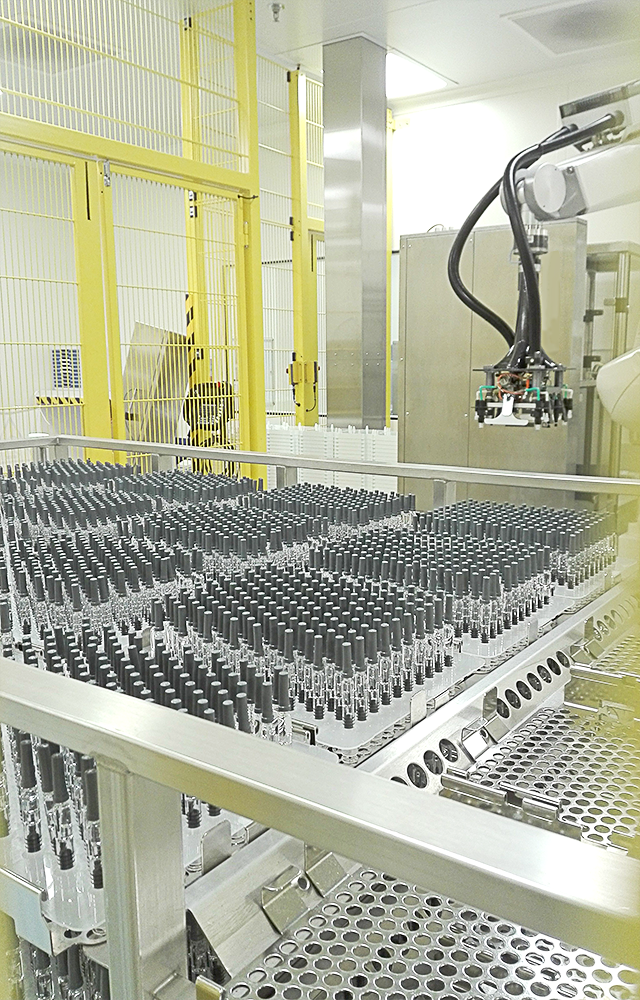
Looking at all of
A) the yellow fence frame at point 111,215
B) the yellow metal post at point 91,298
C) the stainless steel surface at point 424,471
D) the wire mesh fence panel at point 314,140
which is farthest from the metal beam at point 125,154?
the stainless steel surface at point 424,471

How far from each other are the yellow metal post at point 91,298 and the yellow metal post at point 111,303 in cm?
4

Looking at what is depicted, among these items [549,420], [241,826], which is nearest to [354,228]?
[549,420]

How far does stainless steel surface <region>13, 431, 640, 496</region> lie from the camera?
6.56 feet

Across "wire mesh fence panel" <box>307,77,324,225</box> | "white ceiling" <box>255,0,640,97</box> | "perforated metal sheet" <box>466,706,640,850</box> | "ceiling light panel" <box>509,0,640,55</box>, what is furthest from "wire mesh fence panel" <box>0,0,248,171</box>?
"perforated metal sheet" <box>466,706,640,850</box>

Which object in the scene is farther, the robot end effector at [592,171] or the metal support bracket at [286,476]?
the metal support bracket at [286,476]

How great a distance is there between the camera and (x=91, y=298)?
4578 millimetres

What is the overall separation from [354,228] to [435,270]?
167cm

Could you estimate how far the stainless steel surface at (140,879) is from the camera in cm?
65

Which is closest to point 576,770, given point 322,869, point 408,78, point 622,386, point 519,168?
point 322,869

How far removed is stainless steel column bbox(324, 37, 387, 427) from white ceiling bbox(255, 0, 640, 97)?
9.1 inches

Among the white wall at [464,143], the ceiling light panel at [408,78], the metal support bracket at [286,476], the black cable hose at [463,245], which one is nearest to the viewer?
the black cable hose at [463,245]

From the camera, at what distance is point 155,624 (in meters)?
1.27

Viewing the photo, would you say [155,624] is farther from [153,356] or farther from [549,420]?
[153,356]

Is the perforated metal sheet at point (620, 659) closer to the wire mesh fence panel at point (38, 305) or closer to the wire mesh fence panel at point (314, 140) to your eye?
the wire mesh fence panel at point (38, 305)
